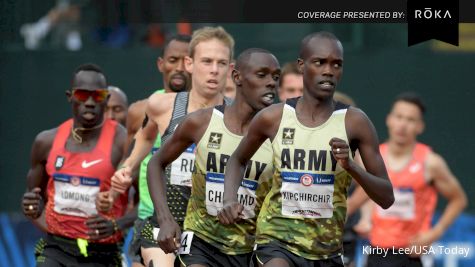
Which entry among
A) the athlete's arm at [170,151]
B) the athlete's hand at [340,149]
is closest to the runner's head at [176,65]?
the athlete's arm at [170,151]

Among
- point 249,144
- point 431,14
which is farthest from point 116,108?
point 249,144

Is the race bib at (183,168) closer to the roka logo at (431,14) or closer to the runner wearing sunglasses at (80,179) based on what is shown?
the runner wearing sunglasses at (80,179)

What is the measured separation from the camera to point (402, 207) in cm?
1145

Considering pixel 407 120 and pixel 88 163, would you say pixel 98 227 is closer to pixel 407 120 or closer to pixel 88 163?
pixel 88 163

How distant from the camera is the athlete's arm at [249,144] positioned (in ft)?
25.3

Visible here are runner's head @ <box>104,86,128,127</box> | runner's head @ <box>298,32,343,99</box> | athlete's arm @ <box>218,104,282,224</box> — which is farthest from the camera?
runner's head @ <box>104,86,128,127</box>

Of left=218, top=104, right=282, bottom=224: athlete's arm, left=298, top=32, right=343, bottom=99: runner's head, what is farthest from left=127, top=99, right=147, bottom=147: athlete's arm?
left=298, top=32, right=343, bottom=99: runner's head

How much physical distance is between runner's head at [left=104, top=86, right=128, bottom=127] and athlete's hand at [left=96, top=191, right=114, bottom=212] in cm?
249

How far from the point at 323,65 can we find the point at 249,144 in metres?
0.71

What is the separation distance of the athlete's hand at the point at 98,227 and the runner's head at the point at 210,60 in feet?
4.86

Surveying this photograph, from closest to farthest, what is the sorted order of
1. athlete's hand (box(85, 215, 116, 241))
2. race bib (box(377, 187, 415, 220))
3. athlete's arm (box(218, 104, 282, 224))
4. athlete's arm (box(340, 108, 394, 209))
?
athlete's arm (box(340, 108, 394, 209)), athlete's arm (box(218, 104, 282, 224)), athlete's hand (box(85, 215, 116, 241)), race bib (box(377, 187, 415, 220))

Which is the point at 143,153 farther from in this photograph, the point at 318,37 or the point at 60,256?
the point at 318,37

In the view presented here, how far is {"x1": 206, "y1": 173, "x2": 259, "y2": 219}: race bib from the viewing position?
8266mm

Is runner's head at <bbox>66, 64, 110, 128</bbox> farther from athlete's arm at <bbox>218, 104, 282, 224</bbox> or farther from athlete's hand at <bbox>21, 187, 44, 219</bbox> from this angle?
athlete's arm at <bbox>218, 104, 282, 224</bbox>
